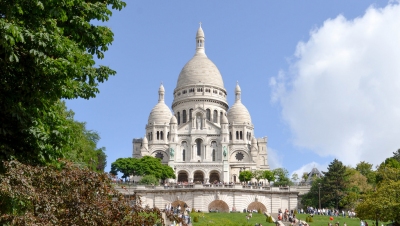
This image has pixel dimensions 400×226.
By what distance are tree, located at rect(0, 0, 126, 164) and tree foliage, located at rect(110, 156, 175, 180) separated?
51099 mm

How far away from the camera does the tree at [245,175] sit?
72000mm

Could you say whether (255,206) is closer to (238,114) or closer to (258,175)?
(258,175)

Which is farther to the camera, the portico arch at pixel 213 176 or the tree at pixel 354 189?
the portico arch at pixel 213 176

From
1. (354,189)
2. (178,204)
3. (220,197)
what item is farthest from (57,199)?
(354,189)

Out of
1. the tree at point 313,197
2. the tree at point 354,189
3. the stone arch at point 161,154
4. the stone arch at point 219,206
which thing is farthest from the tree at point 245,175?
the stone arch at point 219,206

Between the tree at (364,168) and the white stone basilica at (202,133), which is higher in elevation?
the white stone basilica at (202,133)

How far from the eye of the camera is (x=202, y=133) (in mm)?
80375

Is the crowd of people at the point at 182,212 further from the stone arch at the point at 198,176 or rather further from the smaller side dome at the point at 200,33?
the smaller side dome at the point at 200,33

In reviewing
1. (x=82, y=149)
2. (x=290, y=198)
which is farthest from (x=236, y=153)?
(x=82, y=149)

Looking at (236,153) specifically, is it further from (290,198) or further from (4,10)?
(4,10)

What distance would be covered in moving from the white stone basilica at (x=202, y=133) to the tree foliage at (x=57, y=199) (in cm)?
6223

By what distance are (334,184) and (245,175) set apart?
1887 centimetres

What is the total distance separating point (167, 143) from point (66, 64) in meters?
69.5

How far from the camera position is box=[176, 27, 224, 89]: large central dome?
90.8 m
